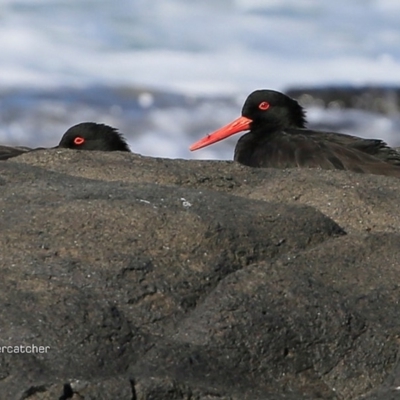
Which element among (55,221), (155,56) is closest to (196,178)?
(55,221)

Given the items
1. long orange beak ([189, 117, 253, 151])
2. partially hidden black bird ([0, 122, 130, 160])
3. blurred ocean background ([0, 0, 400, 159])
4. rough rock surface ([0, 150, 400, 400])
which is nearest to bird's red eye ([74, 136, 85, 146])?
partially hidden black bird ([0, 122, 130, 160])

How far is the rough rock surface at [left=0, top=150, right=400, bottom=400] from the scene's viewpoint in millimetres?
3533

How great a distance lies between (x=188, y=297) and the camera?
12.8ft

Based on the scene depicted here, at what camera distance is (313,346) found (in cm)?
373

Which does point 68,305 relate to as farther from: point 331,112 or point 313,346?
point 331,112

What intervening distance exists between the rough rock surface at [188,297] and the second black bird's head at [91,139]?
3.33 metres

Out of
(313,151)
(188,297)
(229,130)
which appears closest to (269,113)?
(229,130)

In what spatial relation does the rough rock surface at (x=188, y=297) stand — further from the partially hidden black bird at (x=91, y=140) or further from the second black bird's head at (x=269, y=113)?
the second black bird's head at (x=269, y=113)

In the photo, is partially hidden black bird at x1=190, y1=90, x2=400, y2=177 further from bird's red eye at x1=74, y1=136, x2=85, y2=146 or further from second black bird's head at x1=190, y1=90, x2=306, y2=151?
bird's red eye at x1=74, y1=136, x2=85, y2=146

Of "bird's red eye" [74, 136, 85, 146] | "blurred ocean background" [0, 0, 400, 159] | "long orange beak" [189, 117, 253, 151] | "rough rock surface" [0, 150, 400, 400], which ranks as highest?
"blurred ocean background" [0, 0, 400, 159]

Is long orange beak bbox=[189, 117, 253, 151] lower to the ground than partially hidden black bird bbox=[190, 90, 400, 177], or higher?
higher

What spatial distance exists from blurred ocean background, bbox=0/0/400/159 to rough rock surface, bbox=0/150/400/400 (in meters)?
10.5

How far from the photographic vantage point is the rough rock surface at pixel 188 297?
139 inches

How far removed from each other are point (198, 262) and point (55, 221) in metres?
0.51
